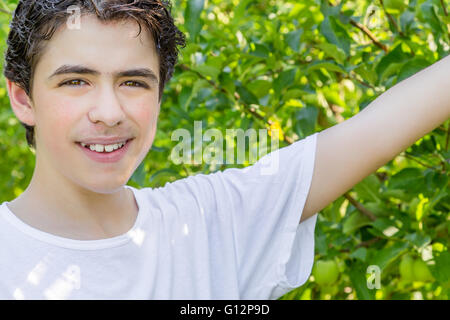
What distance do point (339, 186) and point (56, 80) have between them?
0.49 m

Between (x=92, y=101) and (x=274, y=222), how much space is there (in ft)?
1.25

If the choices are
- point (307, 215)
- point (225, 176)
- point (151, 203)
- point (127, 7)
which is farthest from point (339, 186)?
point (127, 7)

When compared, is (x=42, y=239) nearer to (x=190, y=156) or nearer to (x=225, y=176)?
(x=225, y=176)

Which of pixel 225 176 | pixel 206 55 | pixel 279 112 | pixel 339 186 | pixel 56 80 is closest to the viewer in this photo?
pixel 56 80

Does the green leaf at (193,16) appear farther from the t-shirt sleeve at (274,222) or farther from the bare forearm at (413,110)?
the bare forearm at (413,110)

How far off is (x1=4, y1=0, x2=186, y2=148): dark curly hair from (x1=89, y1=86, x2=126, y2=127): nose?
0.12 meters

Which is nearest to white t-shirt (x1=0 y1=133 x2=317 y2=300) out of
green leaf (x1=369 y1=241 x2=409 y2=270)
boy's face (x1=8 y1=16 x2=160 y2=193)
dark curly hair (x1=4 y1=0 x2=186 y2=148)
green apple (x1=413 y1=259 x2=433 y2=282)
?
boy's face (x1=8 y1=16 x2=160 y2=193)

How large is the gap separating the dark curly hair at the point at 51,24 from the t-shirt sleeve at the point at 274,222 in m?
0.25

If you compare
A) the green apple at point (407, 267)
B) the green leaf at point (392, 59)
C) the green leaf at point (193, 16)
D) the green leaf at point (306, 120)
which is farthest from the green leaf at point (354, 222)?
the green leaf at point (193, 16)

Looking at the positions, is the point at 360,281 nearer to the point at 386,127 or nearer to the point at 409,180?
the point at 409,180

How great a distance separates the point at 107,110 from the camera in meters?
0.95

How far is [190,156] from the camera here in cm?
161

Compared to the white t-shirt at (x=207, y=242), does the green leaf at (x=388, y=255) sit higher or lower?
lower

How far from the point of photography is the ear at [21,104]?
3.47 ft
